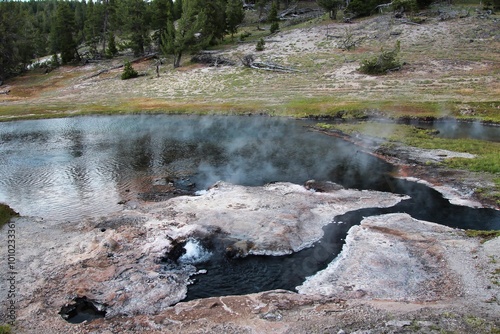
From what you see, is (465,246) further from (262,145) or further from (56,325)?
(262,145)

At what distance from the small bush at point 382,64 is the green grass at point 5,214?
170 ft

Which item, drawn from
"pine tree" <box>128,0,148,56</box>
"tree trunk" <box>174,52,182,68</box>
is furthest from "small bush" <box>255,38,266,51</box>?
"pine tree" <box>128,0,148,56</box>

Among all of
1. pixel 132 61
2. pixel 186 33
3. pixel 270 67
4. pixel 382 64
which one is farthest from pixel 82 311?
pixel 132 61

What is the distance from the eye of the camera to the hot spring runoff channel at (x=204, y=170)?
17297 mm

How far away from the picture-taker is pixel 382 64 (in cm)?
5897

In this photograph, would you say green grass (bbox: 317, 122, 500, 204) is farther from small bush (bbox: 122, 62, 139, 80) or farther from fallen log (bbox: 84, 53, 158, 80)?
fallen log (bbox: 84, 53, 158, 80)

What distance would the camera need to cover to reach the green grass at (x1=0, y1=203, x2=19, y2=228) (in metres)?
21.3

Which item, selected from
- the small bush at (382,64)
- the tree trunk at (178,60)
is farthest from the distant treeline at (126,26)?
the small bush at (382,64)

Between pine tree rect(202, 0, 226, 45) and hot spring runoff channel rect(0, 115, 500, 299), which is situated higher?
pine tree rect(202, 0, 226, 45)

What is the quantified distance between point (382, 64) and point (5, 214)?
175ft

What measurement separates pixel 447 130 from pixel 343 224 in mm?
23123

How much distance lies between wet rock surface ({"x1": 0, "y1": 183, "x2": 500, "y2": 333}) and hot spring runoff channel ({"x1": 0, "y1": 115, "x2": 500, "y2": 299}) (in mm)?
1059

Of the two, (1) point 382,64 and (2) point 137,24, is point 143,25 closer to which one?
(2) point 137,24

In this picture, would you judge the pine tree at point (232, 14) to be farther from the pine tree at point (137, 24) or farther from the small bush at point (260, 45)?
the pine tree at point (137, 24)
